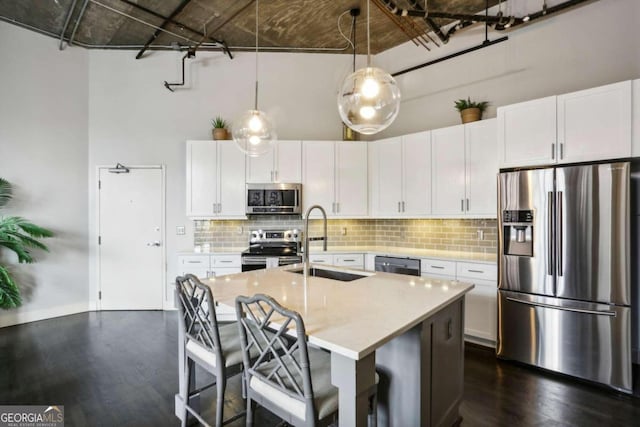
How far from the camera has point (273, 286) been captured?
2.17 m

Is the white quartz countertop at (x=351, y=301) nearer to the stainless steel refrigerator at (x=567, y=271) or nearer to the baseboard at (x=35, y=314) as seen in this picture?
the stainless steel refrigerator at (x=567, y=271)

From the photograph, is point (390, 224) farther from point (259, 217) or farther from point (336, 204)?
point (259, 217)

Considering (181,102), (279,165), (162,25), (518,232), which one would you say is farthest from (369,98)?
(181,102)

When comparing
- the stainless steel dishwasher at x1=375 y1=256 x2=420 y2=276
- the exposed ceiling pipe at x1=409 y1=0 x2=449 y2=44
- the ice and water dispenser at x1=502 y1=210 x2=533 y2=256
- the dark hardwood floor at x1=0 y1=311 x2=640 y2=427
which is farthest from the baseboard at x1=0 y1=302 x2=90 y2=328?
the exposed ceiling pipe at x1=409 y1=0 x2=449 y2=44

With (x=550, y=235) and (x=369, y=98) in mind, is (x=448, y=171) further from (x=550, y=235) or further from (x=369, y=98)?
(x=369, y=98)

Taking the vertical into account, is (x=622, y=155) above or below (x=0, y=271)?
above

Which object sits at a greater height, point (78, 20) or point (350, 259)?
point (78, 20)

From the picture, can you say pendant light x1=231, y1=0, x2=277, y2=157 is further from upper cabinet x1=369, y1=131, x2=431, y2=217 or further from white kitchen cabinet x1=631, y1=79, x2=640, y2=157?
white kitchen cabinet x1=631, y1=79, x2=640, y2=157

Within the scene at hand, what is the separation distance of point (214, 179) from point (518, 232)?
3624mm

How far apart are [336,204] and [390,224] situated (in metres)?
0.88

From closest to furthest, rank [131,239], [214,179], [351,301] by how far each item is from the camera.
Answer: [351,301] → [214,179] → [131,239]

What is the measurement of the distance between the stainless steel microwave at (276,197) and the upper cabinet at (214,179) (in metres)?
0.15

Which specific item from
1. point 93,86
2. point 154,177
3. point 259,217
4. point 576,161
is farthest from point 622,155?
point 93,86

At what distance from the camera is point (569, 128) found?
Result: 2842 mm
